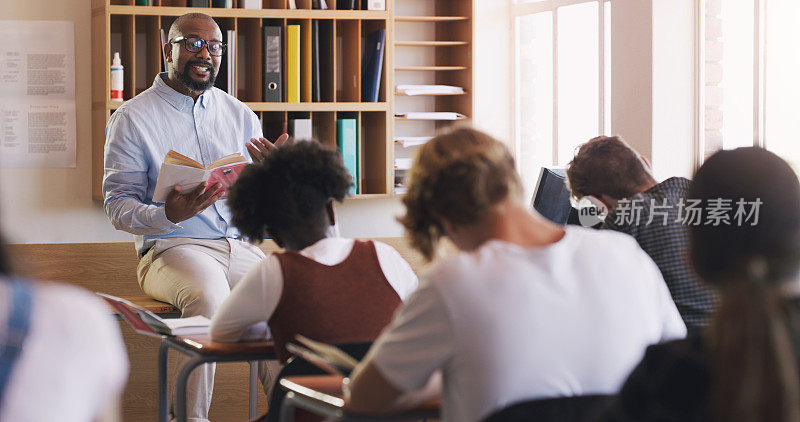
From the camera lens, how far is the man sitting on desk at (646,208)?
2.29 metres

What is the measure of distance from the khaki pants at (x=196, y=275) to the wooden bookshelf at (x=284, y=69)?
1.36 meters

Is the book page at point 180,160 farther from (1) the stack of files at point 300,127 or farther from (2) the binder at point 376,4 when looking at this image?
(2) the binder at point 376,4

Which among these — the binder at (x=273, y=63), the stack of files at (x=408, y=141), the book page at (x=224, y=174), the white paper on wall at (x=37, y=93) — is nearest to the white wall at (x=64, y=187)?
the white paper on wall at (x=37, y=93)

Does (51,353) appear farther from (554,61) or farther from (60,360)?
(554,61)

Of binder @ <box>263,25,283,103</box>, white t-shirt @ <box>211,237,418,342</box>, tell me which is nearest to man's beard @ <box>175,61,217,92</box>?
binder @ <box>263,25,283,103</box>

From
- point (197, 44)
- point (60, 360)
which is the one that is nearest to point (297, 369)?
point (60, 360)

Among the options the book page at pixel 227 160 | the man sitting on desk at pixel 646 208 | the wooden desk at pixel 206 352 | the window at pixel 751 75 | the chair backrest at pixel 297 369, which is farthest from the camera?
the window at pixel 751 75

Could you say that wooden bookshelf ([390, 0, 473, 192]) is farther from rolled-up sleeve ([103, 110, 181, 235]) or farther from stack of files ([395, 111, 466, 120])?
rolled-up sleeve ([103, 110, 181, 235])

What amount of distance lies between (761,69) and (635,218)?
239 centimetres

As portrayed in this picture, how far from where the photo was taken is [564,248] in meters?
1.44

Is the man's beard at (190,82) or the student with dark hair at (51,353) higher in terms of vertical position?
the man's beard at (190,82)

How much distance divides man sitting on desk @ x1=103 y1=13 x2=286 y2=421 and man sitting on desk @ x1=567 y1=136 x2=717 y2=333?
123 centimetres

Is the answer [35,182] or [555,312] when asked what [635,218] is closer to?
[555,312]

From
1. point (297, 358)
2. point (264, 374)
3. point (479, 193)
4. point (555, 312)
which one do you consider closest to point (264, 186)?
point (297, 358)
